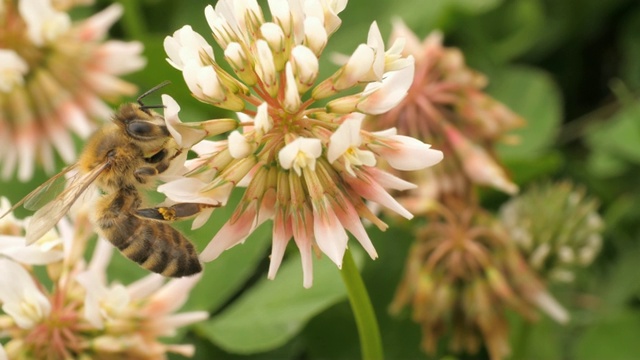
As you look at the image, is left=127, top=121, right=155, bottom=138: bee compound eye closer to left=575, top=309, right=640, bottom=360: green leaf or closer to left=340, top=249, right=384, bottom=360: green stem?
left=340, top=249, right=384, bottom=360: green stem

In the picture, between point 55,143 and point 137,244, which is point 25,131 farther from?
point 137,244

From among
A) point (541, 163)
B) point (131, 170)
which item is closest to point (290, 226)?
point (131, 170)

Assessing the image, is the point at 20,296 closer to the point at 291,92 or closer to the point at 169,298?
the point at 169,298

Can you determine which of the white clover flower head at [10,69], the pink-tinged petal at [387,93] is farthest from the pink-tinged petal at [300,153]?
the white clover flower head at [10,69]

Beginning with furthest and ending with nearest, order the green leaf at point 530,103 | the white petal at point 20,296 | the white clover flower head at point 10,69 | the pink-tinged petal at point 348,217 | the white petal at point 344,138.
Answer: the green leaf at point 530,103 → the white clover flower head at point 10,69 → the white petal at point 20,296 → the pink-tinged petal at point 348,217 → the white petal at point 344,138

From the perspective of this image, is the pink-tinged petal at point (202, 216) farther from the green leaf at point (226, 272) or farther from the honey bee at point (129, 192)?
the green leaf at point (226, 272)

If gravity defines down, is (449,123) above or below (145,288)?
below

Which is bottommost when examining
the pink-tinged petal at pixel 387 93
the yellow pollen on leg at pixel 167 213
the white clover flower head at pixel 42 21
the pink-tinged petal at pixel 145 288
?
the pink-tinged petal at pixel 145 288

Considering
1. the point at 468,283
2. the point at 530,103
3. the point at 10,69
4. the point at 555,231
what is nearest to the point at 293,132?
the point at 468,283
